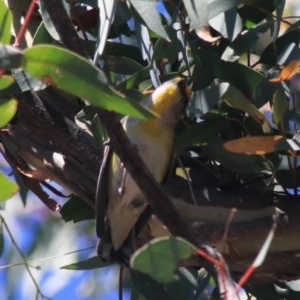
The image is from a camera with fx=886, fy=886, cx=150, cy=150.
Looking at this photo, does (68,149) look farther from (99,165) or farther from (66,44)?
(66,44)

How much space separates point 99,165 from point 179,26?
20 cm

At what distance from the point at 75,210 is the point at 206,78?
0.87 feet

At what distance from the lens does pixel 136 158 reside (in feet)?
2.61

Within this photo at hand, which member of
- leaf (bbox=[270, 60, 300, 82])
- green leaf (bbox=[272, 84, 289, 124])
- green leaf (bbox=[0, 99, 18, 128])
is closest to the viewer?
green leaf (bbox=[0, 99, 18, 128])

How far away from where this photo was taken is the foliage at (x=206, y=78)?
1055 millimetres

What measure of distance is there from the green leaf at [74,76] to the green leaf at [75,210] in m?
0.58

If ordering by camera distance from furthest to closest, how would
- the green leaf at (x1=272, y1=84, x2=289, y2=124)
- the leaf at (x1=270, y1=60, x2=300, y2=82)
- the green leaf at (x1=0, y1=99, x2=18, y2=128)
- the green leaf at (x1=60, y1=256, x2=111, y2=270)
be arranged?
the green leaf at (x1=60, y1=256, x2=111, y2=270) < the green leaf at (x1=272, y1=84, x2=289, y2=124) < the leaf at (x1=270, y1=60, x2=300, y2=82) < the green leaf at (x1=0, y1=99, x2=18, y2=128)

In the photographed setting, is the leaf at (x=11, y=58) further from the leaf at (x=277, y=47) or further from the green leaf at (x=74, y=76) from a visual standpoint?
the leaf at (x=277, y=47)

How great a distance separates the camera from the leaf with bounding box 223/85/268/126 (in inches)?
42.2

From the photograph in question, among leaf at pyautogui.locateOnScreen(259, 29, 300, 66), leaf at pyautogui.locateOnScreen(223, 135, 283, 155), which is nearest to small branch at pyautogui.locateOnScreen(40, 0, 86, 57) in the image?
leaf at pyautogui.locateOnScreen(223, 135, 283, 155)

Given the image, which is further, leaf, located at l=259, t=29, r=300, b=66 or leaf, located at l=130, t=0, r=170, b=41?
leaf, located at l=259, t=29, r=300, b=66

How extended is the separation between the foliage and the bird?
0.06ft

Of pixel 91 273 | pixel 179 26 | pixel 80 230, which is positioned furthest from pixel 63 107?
pixel 91 273

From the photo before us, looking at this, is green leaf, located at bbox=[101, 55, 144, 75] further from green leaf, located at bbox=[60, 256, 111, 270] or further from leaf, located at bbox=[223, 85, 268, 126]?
green leaf, located at bbox=[60, 256, 111, 270]
